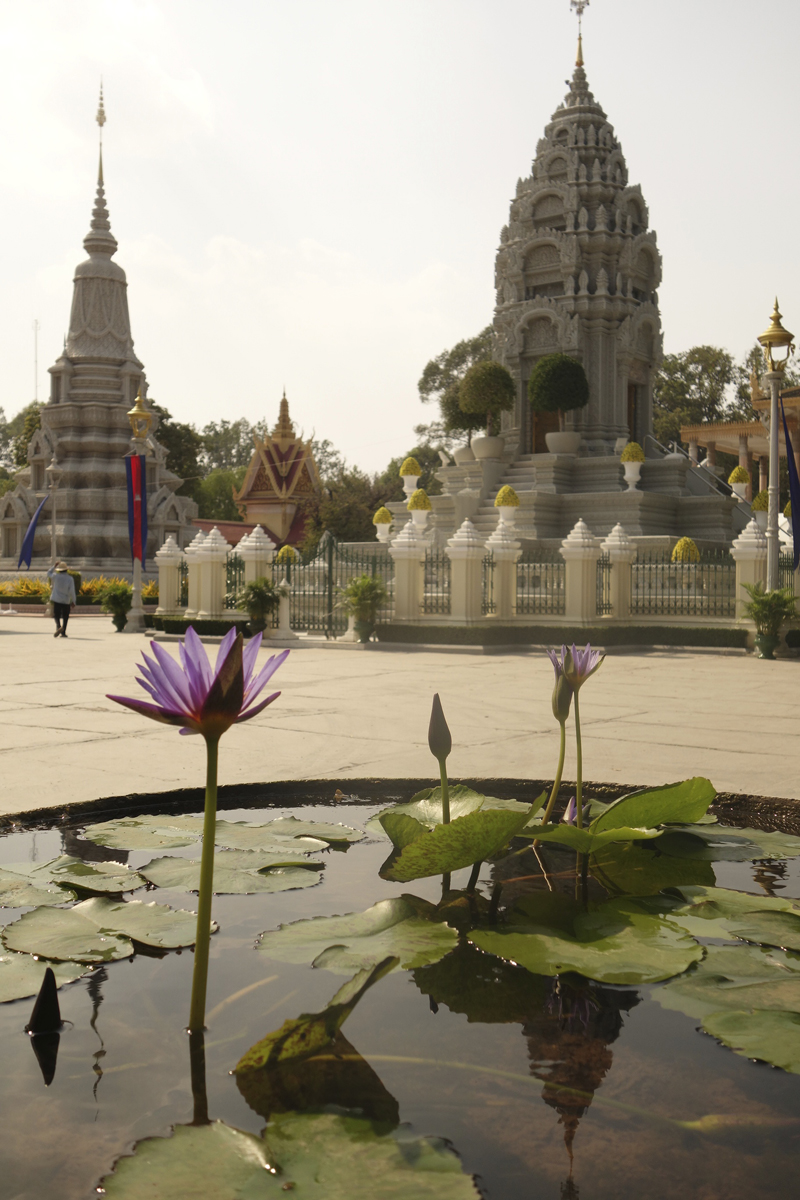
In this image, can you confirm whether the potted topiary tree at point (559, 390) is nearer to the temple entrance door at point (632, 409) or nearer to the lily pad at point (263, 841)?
the temple entrance door at point (632, 409)

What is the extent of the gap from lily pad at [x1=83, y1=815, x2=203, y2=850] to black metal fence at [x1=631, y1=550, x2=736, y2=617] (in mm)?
17375

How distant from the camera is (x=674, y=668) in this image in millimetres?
15094

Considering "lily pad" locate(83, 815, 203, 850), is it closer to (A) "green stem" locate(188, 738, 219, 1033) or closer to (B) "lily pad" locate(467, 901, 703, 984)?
(B) "lily pad" locate(467, 901, 703, 984)

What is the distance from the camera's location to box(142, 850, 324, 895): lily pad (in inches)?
135

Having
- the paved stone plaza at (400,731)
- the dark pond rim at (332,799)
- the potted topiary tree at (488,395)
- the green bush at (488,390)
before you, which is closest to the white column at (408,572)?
the paved stone plaza at (400,731)

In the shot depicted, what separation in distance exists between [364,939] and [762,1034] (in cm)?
105

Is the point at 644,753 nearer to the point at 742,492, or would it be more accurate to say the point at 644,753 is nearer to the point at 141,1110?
the point at 141,1110

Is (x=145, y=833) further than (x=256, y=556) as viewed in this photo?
No

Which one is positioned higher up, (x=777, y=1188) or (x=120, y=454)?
(x=120, y=454)

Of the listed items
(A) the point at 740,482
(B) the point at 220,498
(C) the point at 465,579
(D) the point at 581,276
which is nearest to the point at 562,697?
(C) the point at 465,579

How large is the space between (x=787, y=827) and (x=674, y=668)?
10.7 meters

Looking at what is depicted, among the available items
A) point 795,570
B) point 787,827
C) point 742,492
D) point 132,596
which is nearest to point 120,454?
point 132,596

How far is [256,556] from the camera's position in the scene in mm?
22188

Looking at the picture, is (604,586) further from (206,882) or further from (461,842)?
(206,882)
